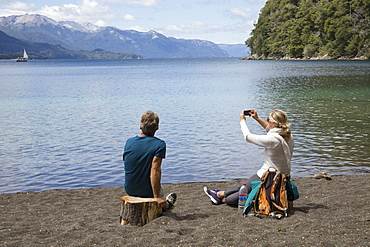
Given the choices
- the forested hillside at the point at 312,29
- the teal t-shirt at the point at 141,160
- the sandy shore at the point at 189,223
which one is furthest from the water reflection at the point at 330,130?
the forested hillside at the point at 312,29

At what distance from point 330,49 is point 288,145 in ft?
456

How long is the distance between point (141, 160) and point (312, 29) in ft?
507

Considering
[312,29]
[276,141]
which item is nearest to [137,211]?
[276,141]

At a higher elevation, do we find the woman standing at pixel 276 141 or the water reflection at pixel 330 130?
the woman standing at pixel 276 141

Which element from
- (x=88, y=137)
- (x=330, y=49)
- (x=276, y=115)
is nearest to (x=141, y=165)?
(x=276, y=115)

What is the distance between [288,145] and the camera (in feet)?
24.3

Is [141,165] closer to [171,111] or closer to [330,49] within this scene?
[171,111]

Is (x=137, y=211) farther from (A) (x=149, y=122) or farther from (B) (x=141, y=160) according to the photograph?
(A) (x=149, y=122)

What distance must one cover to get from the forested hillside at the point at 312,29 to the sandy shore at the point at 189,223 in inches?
5016

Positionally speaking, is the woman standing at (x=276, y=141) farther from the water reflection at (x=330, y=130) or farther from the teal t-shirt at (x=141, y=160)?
the water reflection at (x=330, y=130)

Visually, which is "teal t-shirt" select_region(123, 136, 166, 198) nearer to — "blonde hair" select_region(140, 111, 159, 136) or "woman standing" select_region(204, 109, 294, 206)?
"blonde hair" select_region(140, 111, 159, 136)

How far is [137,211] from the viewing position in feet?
23.1

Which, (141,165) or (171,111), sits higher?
(141,165)

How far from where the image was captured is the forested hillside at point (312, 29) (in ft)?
418
